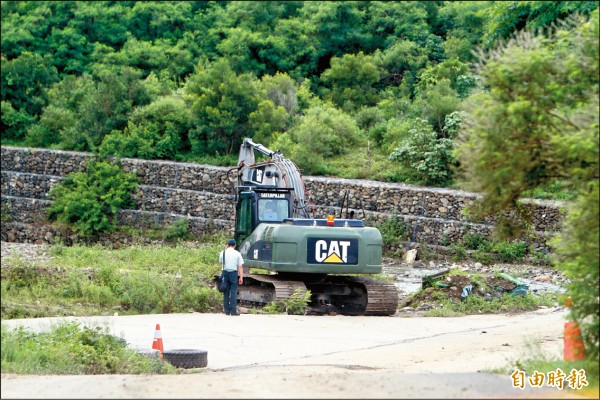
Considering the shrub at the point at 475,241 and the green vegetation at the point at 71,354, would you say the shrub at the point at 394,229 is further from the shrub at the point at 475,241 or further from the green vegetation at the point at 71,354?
the green vegetation at the point at 71,354

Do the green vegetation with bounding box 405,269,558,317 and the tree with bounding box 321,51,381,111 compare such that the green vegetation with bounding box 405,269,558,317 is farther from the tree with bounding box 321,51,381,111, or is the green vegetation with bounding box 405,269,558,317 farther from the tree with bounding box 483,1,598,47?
the tree with bounding box 321,51,381,111

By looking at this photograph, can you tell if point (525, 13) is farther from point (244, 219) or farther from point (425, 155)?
point (244, 219)

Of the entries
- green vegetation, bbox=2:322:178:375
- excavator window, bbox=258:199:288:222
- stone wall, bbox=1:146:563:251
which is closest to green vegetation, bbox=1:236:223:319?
excavator window, bbox=258:199:288:222

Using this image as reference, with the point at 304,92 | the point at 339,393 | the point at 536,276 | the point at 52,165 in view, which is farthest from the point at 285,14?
the point at 339,393

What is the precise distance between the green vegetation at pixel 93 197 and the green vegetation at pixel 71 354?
21.7 meters

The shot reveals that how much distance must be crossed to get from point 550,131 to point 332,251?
990 centimetres

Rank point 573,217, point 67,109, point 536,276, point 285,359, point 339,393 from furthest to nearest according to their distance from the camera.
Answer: point 67,109, point 536,276, point 285,359, point 573,217, point 339,393

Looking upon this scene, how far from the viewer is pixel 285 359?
15664mm

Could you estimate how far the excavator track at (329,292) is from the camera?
21.9 metres

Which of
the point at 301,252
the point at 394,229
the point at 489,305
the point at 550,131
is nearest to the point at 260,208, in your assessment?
the point at 301,252

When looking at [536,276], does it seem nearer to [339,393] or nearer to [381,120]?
[381,120]

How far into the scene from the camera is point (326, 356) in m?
16.0

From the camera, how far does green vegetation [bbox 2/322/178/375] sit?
43.5ft

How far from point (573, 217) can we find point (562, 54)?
83.4 inches
